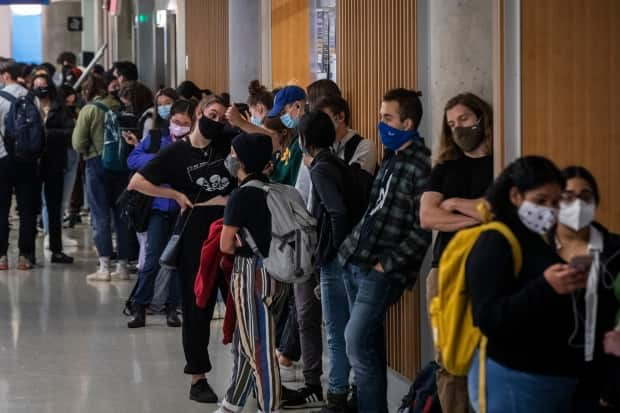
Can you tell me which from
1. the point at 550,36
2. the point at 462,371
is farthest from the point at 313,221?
the point at 462,371

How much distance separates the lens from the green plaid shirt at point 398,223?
6.21 m

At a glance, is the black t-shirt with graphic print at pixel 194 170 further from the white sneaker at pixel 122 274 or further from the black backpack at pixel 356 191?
the white sneaker at pixel 122 274

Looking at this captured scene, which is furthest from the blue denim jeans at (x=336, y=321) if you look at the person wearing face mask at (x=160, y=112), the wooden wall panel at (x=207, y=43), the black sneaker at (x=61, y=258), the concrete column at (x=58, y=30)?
the concrete column at (x=58, y=30)

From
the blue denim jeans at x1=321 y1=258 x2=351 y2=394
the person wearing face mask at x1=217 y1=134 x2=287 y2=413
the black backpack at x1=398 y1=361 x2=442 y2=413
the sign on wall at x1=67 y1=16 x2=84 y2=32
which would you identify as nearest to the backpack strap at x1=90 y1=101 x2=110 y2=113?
the person wearing face mask at x1=217 y1=134 x2=287 y2=413

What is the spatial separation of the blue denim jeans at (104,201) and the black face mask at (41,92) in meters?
1.19

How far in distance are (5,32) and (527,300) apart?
39974 millimetres

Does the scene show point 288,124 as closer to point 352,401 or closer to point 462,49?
point 352,401

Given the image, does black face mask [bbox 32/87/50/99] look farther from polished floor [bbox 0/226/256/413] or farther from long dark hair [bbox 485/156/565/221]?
long dark hair [bbox 485/156/565/221]

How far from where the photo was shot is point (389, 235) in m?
6.27

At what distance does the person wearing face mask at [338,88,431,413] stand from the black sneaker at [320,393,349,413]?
52 centimetres

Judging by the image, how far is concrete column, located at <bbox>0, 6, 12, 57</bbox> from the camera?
41.4 m

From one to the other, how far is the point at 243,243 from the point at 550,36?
1.95m

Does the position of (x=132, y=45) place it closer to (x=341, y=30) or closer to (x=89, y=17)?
(x=89, y=17)

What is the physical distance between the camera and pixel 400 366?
7.36m
